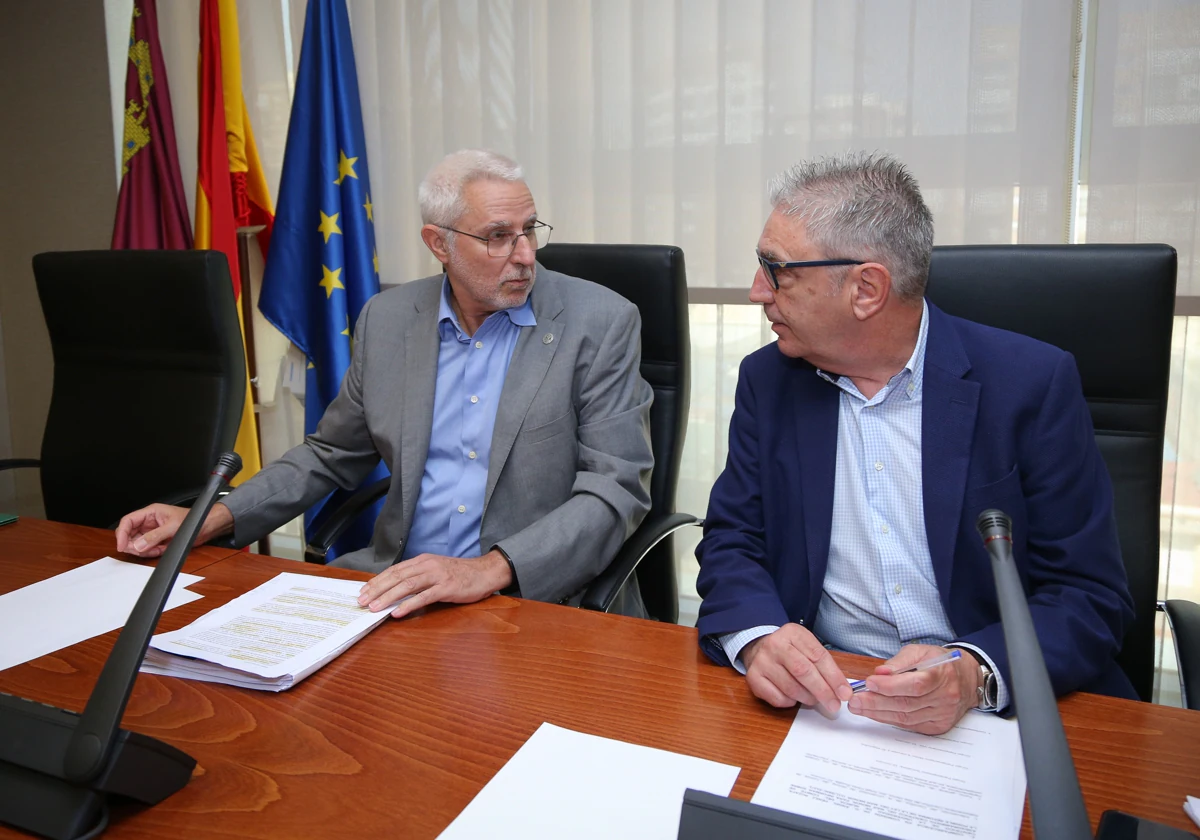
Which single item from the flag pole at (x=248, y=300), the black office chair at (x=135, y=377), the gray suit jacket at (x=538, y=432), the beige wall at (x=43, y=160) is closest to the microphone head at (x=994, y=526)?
the gray suit jacket at (x=538, y=432)

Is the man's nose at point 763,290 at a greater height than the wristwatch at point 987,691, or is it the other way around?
the man's nose at point 763,290

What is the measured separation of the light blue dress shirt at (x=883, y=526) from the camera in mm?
1328

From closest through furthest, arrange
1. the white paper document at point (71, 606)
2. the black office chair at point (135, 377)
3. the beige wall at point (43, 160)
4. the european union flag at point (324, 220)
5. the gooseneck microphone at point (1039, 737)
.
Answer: the gooseneck microphone at point (1039, 737)
the white paper document at point (71, 606)
the black office chair at point (135, 377)
the european union flag at point (324, 220)
the beige wall at point (43, 160)

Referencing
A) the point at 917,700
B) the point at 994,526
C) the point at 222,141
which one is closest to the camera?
the point at 994,526

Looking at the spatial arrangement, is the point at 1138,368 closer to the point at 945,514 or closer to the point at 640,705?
the point at 945,514

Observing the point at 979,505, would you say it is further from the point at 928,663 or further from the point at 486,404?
the point at 486,404

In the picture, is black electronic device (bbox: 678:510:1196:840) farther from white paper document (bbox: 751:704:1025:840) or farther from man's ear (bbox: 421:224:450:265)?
man's ear (bbox: 421:224:450:265)

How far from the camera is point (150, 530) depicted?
160 cm

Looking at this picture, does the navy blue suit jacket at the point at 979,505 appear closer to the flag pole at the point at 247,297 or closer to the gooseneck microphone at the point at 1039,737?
the gooseneck microphone at the point at 1039,737

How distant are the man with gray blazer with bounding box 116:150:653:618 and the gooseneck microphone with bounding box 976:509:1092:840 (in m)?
1.10

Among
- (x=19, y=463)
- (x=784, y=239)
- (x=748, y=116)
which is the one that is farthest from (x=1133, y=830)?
(x=19, y=463)

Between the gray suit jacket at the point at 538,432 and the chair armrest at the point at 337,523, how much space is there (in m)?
0.07

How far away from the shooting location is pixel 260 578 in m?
1.44

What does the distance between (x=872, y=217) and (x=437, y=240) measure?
100cm
